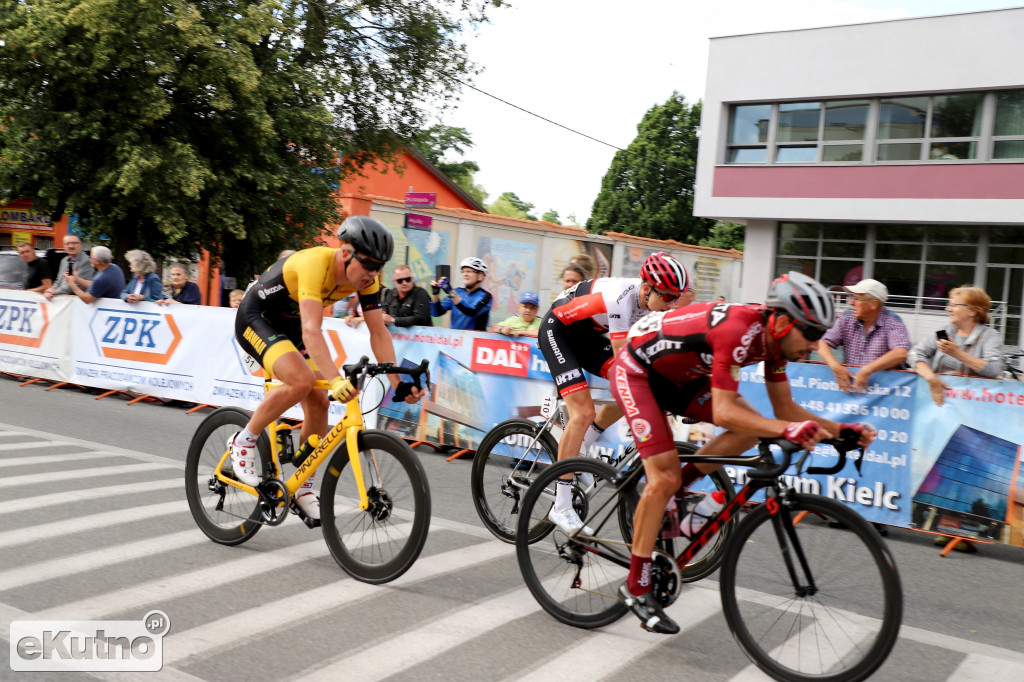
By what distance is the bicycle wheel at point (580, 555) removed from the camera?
471 centimetres

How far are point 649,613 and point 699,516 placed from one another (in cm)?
56

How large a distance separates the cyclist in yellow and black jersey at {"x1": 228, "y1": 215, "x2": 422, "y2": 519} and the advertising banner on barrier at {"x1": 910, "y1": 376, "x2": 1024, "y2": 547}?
418cm

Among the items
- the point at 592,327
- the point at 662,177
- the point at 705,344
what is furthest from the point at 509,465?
the point at 662,177

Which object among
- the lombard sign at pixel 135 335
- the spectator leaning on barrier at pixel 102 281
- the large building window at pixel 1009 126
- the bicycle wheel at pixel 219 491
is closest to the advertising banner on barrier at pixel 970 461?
the bicycle wheel at pixel 219 491

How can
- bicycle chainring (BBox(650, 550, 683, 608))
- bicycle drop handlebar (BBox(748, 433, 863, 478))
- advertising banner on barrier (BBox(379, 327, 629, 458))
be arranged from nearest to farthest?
bicycle drop handlebar (BBox(748, 433, 863, 478)), bicycle chainring (BBox(650, 550, 683, 608)), advertising banner on barrier (BBox(379, 327, 629, 458))

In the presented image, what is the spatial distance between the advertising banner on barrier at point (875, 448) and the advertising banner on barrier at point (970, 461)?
89 millimetres

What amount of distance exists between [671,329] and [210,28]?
15169mm

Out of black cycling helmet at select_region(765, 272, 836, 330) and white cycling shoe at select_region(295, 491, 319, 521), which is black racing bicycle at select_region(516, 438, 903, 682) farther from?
white cycling shoe at select_region(295, 491, 319, 521)

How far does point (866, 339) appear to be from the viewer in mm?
7723

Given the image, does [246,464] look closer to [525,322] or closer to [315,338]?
[315,338]

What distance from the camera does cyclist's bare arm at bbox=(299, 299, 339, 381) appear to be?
501 cm

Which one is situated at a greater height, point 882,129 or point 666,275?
point 882,129

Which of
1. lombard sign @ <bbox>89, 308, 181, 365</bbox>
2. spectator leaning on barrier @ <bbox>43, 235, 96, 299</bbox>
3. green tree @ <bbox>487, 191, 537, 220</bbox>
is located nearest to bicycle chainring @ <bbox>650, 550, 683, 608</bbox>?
lombard sign @ <bbox>89, 308, 181, 365</bbox>

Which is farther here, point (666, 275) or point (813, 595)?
point (666, 275)
